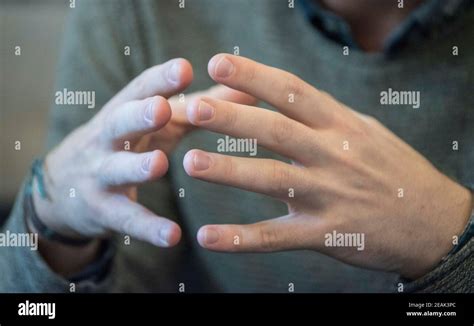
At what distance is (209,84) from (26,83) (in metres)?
0.18

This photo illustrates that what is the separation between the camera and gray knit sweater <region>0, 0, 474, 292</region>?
63 cm

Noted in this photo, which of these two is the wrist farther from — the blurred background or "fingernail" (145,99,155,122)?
the blurred background

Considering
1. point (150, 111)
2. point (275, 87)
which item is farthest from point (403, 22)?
point (150, 111)

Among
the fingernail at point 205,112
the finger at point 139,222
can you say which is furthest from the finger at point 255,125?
the finger at point 139,222

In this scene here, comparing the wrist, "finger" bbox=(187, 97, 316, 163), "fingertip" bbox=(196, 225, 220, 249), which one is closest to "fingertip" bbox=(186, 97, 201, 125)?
"finger" bbox=(187, 97, 316, 163)

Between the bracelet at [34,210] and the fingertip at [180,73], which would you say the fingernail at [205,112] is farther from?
the bracelet at [34,210]

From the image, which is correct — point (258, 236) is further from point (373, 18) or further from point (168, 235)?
point (373, 18)

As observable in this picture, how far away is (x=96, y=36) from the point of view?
650 millimetres

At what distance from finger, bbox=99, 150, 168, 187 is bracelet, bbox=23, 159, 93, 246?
0.07 metres

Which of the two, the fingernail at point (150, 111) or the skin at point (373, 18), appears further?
the skin at point (373, 18)

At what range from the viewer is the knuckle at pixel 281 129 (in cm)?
56

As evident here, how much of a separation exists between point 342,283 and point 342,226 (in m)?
0.08
